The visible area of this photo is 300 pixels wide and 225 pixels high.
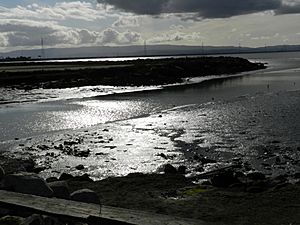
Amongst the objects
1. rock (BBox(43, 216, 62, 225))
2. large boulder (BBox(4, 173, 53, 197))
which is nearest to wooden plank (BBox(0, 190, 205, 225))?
rock (BBox(43, 216, 62, 225))

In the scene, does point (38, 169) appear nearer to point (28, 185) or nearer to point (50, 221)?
point (28, 185)

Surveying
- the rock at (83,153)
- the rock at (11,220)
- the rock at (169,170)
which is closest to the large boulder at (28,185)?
the rock at (11,220)

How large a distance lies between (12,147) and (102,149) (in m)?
4.54

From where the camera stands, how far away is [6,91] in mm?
50438

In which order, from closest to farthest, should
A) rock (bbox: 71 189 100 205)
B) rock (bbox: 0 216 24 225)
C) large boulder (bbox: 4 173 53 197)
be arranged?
rock (bbox: 0 216 24 225) → large boulder (bbox: 4 173 53 197) → rock (bbox: 71 189 100 205)

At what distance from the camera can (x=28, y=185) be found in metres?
8.02

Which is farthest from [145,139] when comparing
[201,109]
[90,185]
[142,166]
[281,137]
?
[201,109]

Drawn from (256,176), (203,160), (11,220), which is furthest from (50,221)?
(203,160)

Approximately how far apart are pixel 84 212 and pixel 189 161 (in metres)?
10.8

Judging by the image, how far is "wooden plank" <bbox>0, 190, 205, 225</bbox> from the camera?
231 inches

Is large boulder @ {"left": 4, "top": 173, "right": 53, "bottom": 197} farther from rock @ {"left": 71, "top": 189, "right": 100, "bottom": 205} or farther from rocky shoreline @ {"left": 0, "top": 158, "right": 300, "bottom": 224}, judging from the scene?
rock @ {"left": 71, "top": 189, "right": 100, "bottom": 205}

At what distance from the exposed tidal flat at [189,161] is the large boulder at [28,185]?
3165mm

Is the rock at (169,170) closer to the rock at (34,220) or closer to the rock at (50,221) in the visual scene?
the rock at (50,221)

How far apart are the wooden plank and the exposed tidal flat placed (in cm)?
72
